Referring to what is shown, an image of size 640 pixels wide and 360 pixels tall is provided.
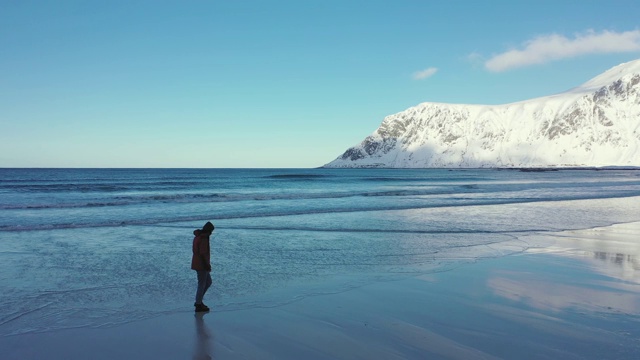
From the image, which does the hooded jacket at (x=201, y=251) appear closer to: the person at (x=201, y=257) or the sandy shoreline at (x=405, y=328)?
the person at (x=201, y=257)

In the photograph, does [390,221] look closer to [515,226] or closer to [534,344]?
[515,226]

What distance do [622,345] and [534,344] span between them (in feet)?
3.92

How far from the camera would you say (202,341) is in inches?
271

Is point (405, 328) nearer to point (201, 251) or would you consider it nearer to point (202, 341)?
point (202, 341)

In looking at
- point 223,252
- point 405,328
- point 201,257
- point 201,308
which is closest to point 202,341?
point 201,308

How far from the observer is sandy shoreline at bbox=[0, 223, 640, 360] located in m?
6.38

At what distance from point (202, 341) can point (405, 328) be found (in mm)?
3131

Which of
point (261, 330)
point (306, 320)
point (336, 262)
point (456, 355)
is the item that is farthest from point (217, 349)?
point (336, 262)

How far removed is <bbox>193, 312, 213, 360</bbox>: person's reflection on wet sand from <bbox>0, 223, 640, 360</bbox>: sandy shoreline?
15 millimetres

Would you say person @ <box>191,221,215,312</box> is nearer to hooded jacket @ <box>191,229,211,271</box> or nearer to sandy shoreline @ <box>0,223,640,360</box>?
hooded jacket @ <box>191,229,211,271</box>

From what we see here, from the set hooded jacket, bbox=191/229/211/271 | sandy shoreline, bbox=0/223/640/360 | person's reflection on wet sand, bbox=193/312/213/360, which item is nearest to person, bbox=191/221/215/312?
hooded jacket, bbox=191/229/211/271

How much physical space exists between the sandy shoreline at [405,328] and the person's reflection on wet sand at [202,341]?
2 cm

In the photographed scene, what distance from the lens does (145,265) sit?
12.5m

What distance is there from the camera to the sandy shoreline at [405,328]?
20.9ft
